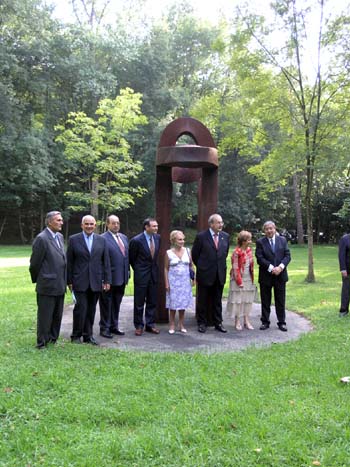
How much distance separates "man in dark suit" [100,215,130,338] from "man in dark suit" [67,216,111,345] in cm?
39

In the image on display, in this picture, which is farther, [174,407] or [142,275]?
[142,275]

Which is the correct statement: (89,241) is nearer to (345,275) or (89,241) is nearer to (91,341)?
(91,341)

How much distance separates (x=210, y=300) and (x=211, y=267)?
0.59 metres

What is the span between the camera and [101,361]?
5.25 m

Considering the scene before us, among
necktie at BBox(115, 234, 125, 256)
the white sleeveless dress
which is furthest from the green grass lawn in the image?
necktie at BBox(115, 234, 125, 256)

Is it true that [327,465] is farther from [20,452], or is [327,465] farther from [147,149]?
[147,149]

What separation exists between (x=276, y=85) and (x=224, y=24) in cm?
240

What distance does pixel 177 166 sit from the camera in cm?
767

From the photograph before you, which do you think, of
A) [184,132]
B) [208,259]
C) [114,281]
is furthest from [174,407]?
[184,132]

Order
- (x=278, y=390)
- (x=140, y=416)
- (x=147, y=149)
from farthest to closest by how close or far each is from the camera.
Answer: (x=147, y=149) → (x=278, y=390) → (x=140, y=416)

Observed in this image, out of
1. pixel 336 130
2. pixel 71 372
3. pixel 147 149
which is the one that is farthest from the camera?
pixel 147 149

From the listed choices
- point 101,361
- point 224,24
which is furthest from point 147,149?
point 101,361

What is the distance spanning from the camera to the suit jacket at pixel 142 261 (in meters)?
6.75

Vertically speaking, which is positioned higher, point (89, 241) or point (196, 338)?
point (89, 241)
